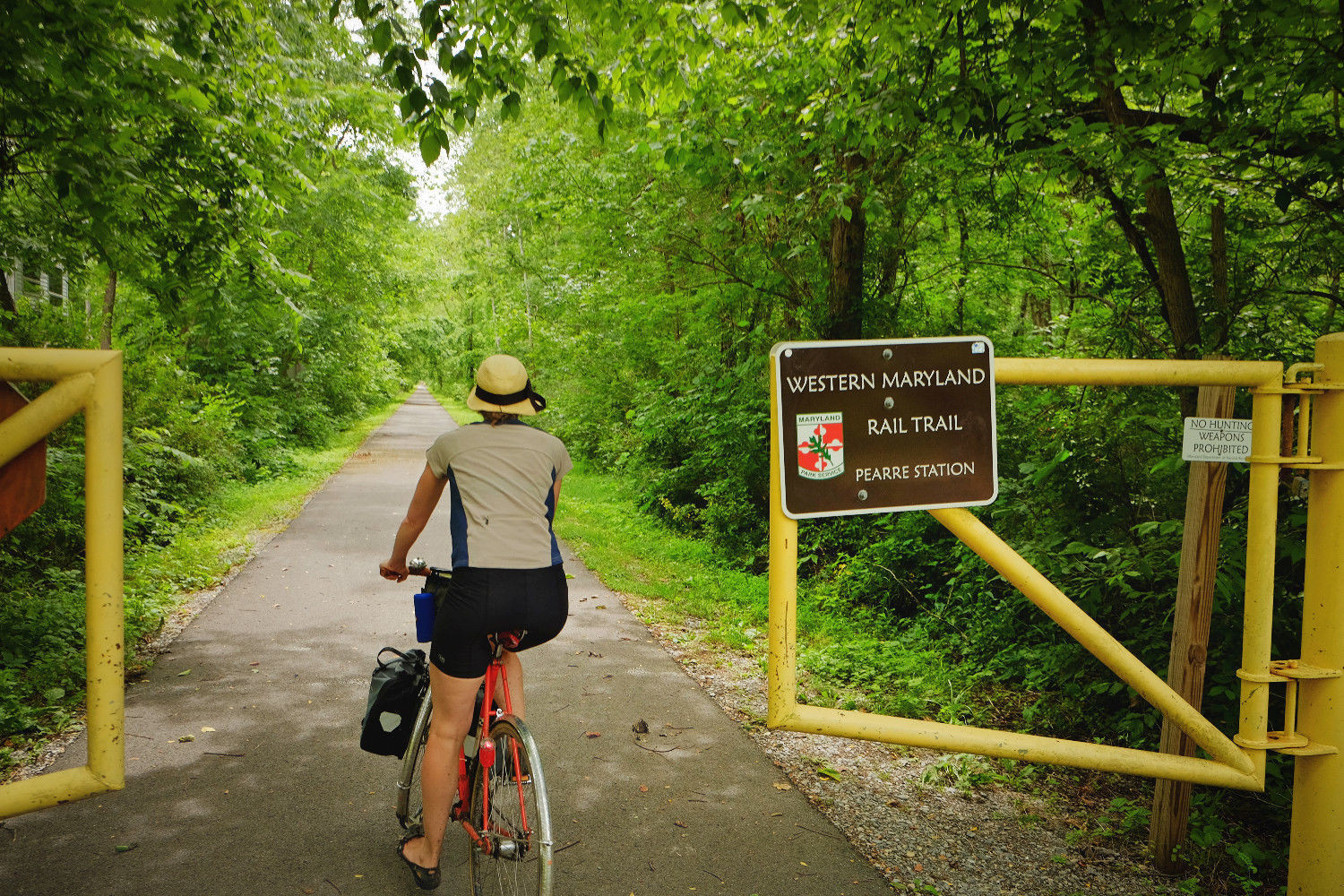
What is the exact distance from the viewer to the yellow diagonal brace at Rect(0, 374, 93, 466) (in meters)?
1.77

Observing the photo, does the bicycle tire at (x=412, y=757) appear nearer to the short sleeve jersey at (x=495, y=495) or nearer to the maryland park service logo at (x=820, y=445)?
the short sleeve jersey at (x=495, y=495)

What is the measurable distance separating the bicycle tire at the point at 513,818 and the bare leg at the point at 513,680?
12cm

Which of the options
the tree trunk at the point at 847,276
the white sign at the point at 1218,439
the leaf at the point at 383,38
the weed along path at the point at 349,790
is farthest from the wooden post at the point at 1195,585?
the tree trunk at the point at 847,276

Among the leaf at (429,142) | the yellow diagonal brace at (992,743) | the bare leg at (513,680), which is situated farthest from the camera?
the leaf at (429,142)

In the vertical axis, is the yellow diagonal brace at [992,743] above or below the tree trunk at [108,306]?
below

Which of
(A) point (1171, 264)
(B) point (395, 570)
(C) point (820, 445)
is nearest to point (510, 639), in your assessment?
(B) point (395, 570)

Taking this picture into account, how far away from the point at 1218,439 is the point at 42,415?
3167mm

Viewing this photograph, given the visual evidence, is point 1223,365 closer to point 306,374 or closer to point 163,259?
point 163,259

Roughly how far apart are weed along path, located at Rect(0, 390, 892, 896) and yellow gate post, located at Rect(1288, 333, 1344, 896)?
1492 mm

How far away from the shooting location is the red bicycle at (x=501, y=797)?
9.55ft

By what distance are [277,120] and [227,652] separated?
15.1ft

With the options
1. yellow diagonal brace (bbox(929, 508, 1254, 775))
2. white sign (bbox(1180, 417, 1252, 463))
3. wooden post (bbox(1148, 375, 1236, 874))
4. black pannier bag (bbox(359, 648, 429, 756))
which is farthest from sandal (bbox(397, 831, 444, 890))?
white sign (bbox(1180, 417, 1252, 463))

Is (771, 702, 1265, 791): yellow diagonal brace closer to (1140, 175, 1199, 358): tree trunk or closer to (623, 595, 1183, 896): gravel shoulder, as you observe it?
(623, 595, 1183, 896): gravel shoulder

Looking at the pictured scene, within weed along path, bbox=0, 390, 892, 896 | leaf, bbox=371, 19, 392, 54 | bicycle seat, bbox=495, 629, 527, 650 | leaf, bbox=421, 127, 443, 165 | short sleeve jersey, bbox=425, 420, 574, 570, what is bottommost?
weed along path, bbox=0, 390, 892, 896
